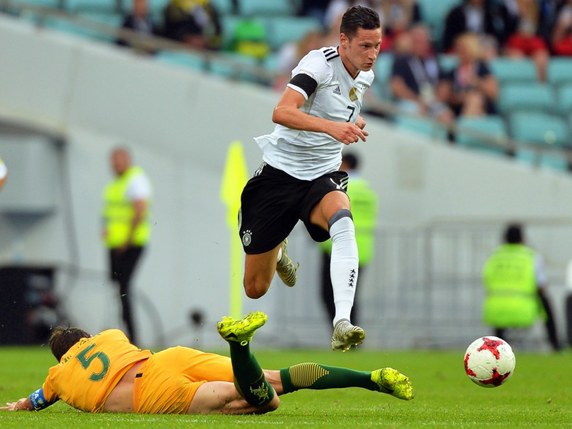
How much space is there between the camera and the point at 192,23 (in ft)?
68.7

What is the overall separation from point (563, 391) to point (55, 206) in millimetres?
10543

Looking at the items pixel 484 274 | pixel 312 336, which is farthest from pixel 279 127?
pixel 312 336

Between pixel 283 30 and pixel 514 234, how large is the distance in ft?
19.6

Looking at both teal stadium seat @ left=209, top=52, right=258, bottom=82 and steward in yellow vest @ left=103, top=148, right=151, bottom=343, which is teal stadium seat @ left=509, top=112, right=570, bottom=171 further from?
steward in yellow vest @ left=103, top=148, right=151, bottom=343

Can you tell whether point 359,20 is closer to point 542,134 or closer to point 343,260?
point 343,260

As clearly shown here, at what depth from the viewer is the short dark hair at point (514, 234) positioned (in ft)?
57.9

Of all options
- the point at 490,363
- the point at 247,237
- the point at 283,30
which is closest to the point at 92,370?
the point at 247,237

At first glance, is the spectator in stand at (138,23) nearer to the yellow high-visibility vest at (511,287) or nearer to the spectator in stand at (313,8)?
the spectator in stand at (313,8)

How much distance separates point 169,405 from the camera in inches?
334

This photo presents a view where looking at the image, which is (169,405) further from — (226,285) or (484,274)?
(226,285)

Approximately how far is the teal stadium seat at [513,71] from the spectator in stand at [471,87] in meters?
0.83

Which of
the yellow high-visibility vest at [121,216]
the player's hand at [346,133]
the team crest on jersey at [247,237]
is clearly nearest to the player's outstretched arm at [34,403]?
the team crest on jersey at [247,237]

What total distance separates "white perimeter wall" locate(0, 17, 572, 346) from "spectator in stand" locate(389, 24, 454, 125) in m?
0.75

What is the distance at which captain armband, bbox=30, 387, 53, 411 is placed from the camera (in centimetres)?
871
